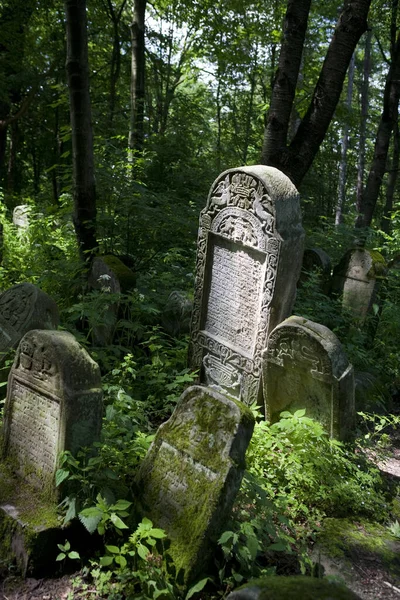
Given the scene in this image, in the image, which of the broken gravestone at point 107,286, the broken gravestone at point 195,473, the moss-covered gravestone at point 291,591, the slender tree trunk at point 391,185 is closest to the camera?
the moss-covered gravestone at point 291,591

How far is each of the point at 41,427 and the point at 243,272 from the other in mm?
2488

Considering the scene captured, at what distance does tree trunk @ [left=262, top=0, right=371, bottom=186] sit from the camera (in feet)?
21.6

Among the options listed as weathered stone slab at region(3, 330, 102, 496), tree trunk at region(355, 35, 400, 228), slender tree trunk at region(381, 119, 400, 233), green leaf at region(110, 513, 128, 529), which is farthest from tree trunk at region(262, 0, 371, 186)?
slender tree trunk at region(381, 119, 400, 233)

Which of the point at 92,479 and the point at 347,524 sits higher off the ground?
the point at 92,479

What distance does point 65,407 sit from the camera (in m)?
3.02

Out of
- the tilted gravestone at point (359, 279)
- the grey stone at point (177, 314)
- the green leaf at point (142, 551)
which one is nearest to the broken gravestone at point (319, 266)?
the tilted gravestone at point (359, 279)

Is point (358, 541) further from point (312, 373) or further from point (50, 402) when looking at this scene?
point (50, 402)

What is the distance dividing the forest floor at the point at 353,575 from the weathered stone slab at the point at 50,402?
51cm

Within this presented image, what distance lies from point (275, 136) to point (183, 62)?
1219 centimetres

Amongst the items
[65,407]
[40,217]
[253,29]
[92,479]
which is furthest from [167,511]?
[253,29]

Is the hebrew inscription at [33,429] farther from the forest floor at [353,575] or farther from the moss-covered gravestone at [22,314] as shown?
Result: the moss-covered gravestone at [22,314]

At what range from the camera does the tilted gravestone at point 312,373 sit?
13.4 feet

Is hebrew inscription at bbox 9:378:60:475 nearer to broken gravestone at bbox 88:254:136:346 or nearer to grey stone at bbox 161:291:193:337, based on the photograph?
broken gravestone at bbox 88:254:136:346

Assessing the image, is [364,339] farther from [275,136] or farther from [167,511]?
[167,511]
